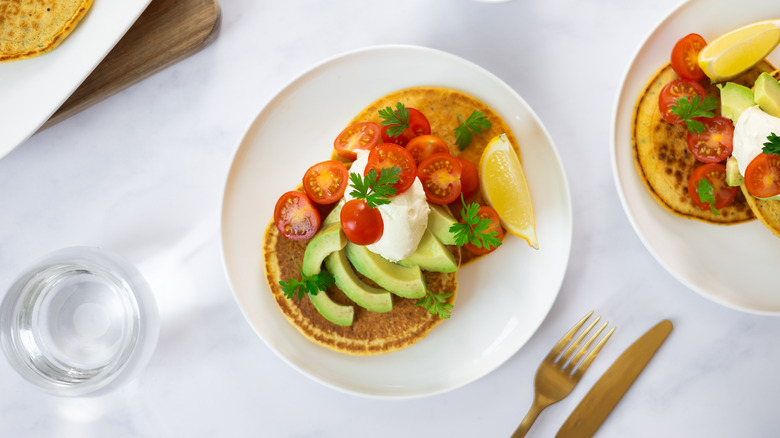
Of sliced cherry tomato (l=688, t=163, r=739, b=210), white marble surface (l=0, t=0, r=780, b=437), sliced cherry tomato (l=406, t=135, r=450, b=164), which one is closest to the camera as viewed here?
sliced cherry tomato (l=406, t=135, r=450, b=164)

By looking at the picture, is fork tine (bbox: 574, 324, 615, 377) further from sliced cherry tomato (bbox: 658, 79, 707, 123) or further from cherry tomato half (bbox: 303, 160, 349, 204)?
cherry tomato half (bbox: 303, 160, 349, 204)

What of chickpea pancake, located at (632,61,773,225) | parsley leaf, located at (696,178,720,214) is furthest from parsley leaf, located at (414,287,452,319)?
parsley leaf, located at (696,178,720,214)

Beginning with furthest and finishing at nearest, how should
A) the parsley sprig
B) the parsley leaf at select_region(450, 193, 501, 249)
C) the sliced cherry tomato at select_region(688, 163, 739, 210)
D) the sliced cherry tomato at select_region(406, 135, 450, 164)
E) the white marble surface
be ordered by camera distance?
the white marble surface < the sliced cherry tomato at select_region(688, 163, 739, 210) < the sliced cherry tomato at select_region(406, 135, 450, 164) < the parsley leaf at select_region(450, 193, 501, 249) < the parsley sprig

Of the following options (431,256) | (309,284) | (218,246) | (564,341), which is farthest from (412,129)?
(564,341)

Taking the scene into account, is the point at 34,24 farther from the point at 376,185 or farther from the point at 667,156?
the point at 667,156

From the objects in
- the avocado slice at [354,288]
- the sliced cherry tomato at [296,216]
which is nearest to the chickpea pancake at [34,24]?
the sliced cherry tomato at [296,216]

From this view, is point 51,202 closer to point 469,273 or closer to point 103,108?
point 103,108

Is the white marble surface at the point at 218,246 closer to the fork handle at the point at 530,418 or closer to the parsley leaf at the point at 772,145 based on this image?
the fork handle at the point at 530,418
